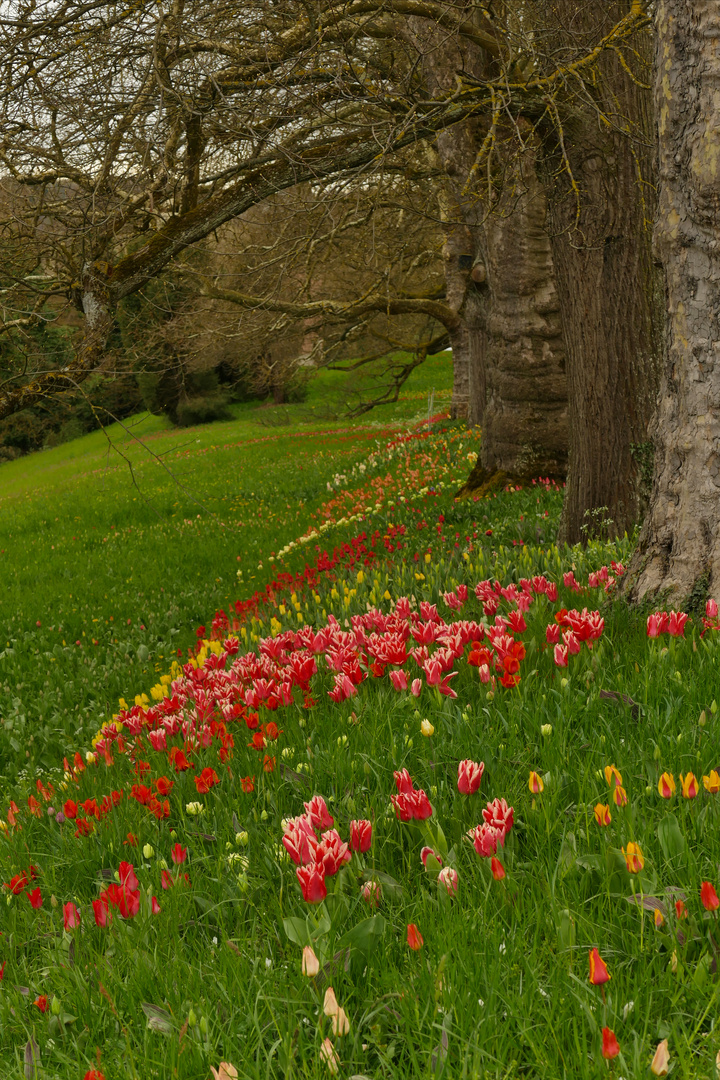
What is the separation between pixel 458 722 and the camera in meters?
2.93

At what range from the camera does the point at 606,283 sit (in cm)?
612

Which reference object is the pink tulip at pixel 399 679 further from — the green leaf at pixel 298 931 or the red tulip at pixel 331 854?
the green leaf at pixel 298 931

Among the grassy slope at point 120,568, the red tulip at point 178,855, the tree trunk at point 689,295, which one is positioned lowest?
the grassy slope at point 120,568

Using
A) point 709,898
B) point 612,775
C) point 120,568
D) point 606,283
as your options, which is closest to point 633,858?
point 709,898

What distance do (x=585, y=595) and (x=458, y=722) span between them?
1.77 meters

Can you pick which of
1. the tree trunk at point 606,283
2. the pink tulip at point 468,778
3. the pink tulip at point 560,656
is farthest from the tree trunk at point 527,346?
the pink tulip at point 468,778

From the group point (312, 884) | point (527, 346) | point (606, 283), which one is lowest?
point (312, 884)

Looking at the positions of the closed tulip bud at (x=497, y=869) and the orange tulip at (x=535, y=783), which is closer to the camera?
the closed tulip bud at (x=497, y=869)

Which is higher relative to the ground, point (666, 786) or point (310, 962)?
point (666, 786)

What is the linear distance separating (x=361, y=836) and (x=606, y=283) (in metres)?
5.19

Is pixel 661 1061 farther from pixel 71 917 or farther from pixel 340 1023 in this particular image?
pixel 71 917

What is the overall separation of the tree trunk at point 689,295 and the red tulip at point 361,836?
220cm

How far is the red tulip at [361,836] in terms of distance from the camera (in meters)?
2.19

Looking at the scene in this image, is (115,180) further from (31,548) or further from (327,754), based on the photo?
(31,548)
